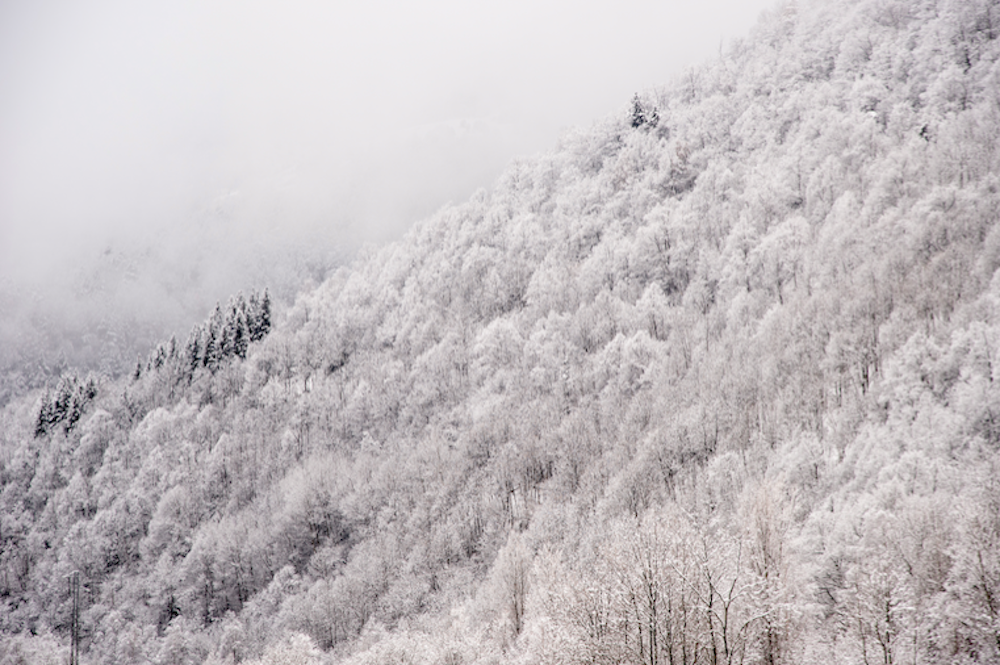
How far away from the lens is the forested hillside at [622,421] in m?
47.9

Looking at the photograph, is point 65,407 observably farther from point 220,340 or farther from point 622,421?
point 622,421

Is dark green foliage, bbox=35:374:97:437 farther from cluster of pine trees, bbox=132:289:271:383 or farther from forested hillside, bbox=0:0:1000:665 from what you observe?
cluster of pine trees, bbox=132:289:271:383

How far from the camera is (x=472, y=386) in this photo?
461ft

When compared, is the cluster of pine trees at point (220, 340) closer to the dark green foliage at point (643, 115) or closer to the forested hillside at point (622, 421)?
the forested hillside at point (622, 421)

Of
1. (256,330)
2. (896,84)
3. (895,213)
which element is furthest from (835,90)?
(256,330)

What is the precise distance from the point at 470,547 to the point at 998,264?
83028mm

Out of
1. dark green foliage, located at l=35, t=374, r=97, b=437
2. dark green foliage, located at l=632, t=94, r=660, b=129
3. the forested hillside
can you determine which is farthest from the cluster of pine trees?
dark green foliage, located at l=632, t=94, r=660, b=129

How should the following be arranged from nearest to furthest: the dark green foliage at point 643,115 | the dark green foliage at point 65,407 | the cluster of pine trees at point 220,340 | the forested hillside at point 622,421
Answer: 1. the forested hillside at point 622,421
2. the cluster of pine trees at point 220,340
3. the dark green foliage at point 65,407
4. the dark green foliage at point 643,115

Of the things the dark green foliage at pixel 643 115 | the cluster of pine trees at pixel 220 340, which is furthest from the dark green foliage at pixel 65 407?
the dark green foliage at pixel 643 115

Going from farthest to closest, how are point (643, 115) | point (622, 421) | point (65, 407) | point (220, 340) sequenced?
point (643, 115) → point (65, 407) → point (220, 340) → point (622, 421)

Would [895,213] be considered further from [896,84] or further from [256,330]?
[256,330]

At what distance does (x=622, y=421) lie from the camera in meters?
115

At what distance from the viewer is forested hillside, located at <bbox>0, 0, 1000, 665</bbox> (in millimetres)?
47938

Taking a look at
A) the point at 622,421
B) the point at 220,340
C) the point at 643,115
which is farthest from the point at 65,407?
the point at 643,115
